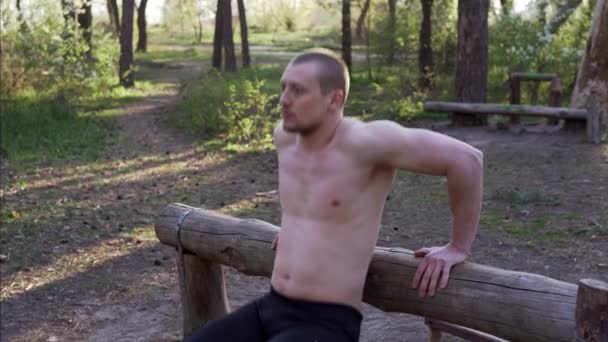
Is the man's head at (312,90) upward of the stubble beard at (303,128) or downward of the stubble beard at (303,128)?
upward

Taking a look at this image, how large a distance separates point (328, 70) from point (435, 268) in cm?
89

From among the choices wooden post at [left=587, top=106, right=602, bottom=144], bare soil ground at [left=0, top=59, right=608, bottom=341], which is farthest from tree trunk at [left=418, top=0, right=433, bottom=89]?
wooden post at [left=587, top=106, right=602, bottom=144]

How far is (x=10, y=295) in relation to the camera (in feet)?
19.5

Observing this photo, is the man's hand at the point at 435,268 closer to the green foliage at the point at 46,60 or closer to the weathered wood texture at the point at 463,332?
the weathered wood texture at the point at 463,332

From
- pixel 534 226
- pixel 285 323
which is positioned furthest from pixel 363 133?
pixel 534 226

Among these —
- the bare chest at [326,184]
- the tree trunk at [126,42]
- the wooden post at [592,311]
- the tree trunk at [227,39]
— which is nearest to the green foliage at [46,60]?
the tree trunk at [126,42]

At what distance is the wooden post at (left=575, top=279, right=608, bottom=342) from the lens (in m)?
2.37

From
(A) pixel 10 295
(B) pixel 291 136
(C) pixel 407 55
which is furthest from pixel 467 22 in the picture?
(B) pixel 291 136

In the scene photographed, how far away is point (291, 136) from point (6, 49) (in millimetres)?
13020

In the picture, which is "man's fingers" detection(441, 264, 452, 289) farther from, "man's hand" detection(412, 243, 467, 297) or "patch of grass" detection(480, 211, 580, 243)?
"patch of grass" detection(480, 211, 580, 243)

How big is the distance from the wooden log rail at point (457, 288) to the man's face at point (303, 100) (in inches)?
27.4

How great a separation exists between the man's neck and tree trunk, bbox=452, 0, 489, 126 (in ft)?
35.6

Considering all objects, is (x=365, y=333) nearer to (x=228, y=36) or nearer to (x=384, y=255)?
(x=384, y=255)

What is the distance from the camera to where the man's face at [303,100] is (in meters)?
2.85
